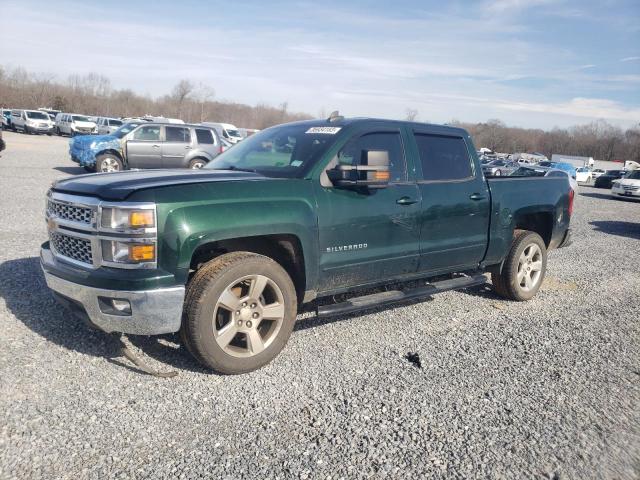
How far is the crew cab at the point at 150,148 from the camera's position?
1537 cm

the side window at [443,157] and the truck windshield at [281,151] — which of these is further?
the side window at [443,157]

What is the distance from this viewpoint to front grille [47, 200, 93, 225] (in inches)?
135

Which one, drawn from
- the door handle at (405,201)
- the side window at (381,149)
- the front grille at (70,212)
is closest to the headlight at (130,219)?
the front grille at (70,212)

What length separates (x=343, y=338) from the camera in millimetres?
4449

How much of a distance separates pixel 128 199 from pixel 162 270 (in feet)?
1.62

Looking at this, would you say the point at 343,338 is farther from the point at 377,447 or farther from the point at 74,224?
the point at 74,224

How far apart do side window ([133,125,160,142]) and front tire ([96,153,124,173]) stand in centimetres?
103

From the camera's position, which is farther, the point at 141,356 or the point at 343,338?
the point at 343,338

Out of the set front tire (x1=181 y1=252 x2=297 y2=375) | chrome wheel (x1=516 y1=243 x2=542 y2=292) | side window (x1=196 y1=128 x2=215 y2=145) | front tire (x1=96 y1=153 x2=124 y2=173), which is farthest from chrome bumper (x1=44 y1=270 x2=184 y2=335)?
front tire (x1=96 y1=153 x2=124 y2=173)

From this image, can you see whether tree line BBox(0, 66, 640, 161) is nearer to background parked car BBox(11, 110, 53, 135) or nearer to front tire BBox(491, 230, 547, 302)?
background parked car BBox(11, 110, 53, 135)

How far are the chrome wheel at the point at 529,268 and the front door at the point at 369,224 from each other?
1.78m

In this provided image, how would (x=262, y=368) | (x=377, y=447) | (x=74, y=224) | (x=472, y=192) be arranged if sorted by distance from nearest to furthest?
(x=377, y=447), (x=74, y=224), (x=262, y=368), (x=472, y=192)

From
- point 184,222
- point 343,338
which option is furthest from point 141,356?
point 343,338

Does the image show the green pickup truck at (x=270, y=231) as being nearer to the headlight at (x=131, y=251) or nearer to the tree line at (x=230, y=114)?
the headlight at (x=131, y=251)
